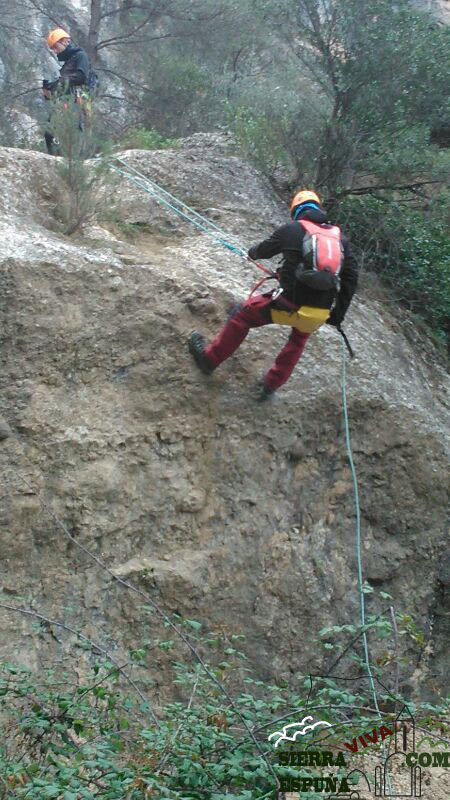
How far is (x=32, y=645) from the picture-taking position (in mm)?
5449

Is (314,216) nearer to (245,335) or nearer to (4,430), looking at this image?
(245,335)

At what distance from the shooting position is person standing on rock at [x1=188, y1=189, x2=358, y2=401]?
19.7 ft

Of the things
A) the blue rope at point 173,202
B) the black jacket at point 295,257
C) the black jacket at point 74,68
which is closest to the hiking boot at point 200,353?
the black jacket at point 295,257

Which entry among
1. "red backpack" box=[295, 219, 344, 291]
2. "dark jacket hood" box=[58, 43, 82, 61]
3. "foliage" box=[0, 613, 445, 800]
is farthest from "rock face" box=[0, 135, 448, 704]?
"dark jacket hood" box=[58, 43, 82, 61]

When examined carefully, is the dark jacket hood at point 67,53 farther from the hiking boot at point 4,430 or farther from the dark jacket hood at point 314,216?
the hiking boot at point 4,430

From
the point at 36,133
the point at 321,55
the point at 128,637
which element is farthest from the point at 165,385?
the point at 36,133

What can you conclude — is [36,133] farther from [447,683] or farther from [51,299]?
[447,683]

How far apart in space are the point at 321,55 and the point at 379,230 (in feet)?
7.36

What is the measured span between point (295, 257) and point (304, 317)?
43 centimetres

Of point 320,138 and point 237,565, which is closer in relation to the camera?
point 237,565

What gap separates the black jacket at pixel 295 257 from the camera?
614 centimetres

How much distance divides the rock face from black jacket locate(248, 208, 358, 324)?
89cm

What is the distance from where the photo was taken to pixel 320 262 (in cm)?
597

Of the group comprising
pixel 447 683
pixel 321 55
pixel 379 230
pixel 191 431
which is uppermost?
pixel 321 55
